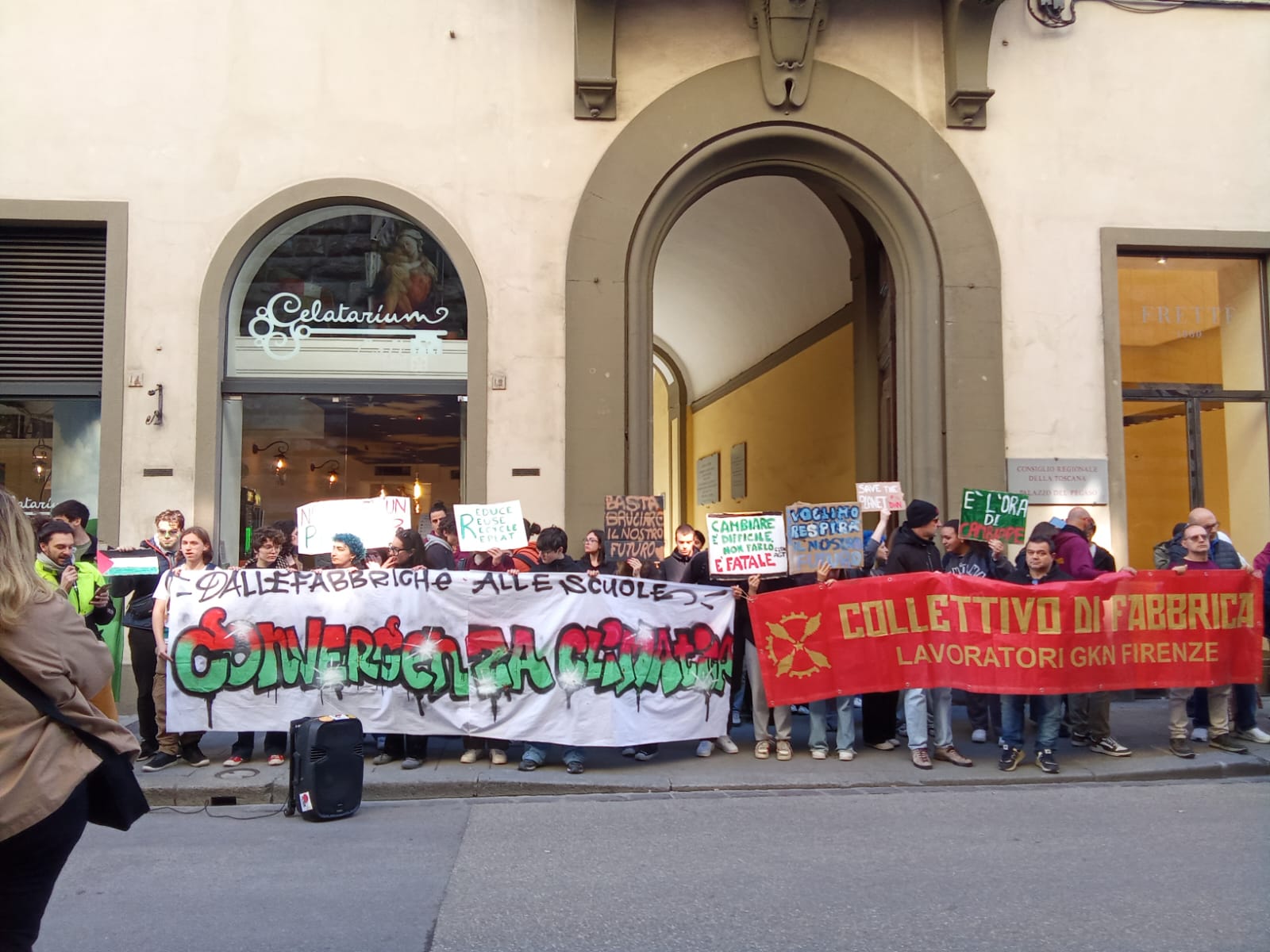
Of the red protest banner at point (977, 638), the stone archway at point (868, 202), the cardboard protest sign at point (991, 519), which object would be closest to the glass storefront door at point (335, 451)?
the stone archway at point (868, 202)

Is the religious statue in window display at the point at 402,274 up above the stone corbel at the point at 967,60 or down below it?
below

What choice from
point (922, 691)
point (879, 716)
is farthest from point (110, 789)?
point (879, 716)

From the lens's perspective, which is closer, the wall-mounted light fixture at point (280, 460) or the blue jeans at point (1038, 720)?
the blue jeans at point (1038, 720)

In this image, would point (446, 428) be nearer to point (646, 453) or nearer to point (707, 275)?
point (646, 453)

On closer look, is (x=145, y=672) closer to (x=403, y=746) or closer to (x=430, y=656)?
(x=403, y=746)

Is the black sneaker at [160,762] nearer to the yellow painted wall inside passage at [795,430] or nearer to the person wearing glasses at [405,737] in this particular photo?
the person wearing glasses at [405,737]

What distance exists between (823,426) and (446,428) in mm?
7274

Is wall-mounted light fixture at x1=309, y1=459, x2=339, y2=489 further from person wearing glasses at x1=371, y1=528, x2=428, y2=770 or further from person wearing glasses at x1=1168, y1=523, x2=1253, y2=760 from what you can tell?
person wearing glasses at x1=1168, y1=523, x2=1253, y2=760

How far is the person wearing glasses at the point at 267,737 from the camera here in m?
8.40

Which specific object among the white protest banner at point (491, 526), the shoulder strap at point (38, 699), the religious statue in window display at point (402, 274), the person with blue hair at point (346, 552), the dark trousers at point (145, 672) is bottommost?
the dark trousers at point (145, 672)

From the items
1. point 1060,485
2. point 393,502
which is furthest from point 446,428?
point 1060,485

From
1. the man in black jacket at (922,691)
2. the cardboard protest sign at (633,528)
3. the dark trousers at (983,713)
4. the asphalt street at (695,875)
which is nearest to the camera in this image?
the asphalt street at (695,875)

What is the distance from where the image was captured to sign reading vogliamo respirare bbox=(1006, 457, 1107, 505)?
463 inches

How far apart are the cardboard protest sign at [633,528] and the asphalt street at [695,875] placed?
2.67 meters
